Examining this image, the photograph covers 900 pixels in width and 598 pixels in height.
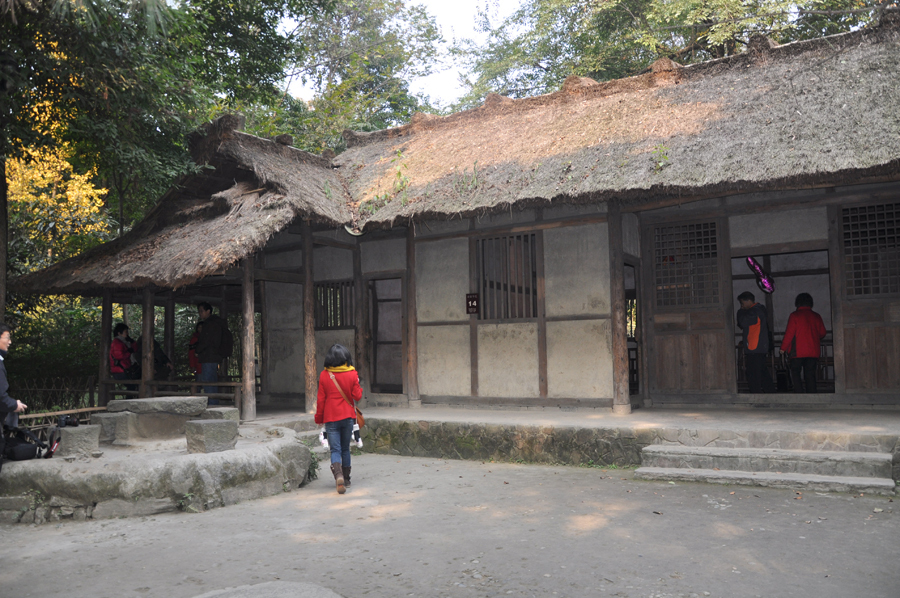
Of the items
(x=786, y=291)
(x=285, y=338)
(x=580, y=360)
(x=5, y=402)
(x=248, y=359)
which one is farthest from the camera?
(x=786, y=291)

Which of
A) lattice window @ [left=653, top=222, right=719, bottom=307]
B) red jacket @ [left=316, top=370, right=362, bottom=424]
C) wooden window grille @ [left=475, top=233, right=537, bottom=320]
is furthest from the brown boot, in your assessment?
lattice window @ [left=653, top=222, right=719, bottom=307]

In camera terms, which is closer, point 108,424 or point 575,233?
point 108,424

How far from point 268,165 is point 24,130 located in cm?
291

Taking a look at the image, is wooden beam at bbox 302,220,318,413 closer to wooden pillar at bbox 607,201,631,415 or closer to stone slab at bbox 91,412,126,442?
stone slab at bbox 91,412,126,442

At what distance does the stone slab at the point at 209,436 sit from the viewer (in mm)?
5855

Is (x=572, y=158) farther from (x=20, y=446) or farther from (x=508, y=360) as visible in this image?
(x=20, y=446)

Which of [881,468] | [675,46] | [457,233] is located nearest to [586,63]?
[675,46]

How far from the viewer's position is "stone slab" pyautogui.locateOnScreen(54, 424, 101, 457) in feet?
19.2

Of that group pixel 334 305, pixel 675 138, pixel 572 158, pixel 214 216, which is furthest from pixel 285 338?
pixel 675 138

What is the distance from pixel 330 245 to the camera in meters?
10.1

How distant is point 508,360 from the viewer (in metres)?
9.29

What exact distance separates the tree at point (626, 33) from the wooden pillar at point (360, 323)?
686cm

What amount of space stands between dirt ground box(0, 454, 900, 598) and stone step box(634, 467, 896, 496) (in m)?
0.11

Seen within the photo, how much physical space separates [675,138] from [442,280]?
383cm
